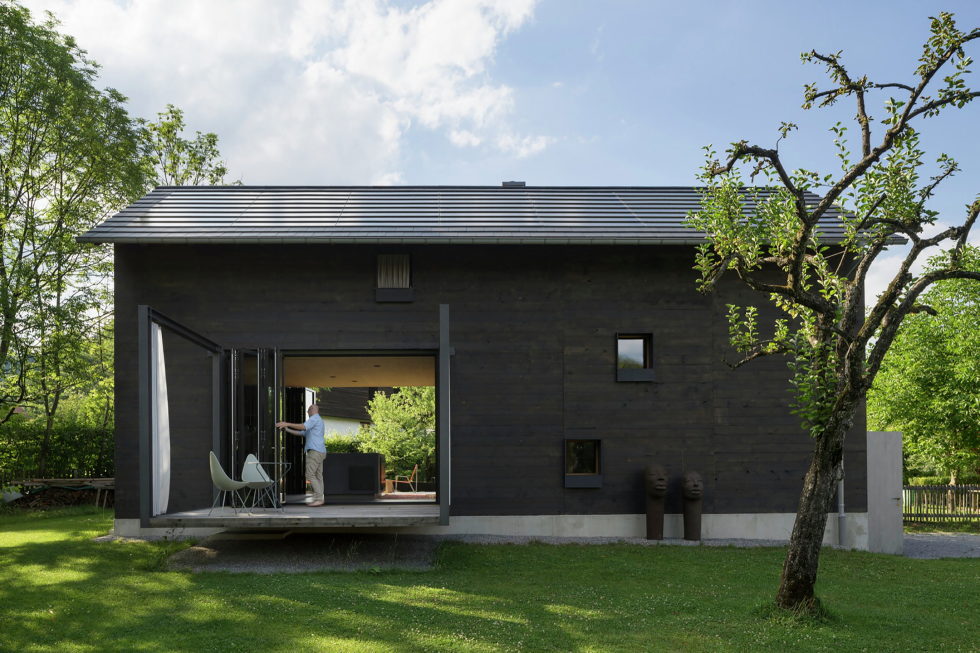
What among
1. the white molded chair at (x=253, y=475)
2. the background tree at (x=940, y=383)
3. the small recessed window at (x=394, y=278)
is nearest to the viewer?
the white molded chair at (x=253, y=475)

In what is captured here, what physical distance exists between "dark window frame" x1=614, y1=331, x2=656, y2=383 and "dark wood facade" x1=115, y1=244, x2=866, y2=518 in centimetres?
10

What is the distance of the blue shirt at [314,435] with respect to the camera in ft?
38.5

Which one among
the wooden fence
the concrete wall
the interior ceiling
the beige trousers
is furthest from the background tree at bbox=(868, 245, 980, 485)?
the beige trousers

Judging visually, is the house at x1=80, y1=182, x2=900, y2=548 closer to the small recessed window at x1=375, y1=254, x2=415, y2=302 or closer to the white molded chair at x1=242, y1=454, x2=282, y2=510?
the small recessed window at x1=375, y1=254, x2=415, y2=302

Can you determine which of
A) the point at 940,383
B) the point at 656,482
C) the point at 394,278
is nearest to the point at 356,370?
the point at 394,278

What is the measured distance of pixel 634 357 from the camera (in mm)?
13367

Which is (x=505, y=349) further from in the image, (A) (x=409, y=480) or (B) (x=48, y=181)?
(B) (x=48, y=181)

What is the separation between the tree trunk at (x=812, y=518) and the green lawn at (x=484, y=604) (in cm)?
33

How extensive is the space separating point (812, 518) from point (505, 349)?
644 centimetres

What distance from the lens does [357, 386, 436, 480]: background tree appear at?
77.1ft

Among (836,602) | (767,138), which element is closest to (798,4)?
(767,138)

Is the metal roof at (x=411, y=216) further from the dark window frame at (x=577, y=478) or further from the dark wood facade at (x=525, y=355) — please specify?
the dark window frame at (x=577, y=478)

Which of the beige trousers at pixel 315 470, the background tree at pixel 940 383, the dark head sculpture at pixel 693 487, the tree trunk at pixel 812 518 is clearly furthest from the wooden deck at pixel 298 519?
the background tree at pixel 940 383

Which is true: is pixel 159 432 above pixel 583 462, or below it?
above
